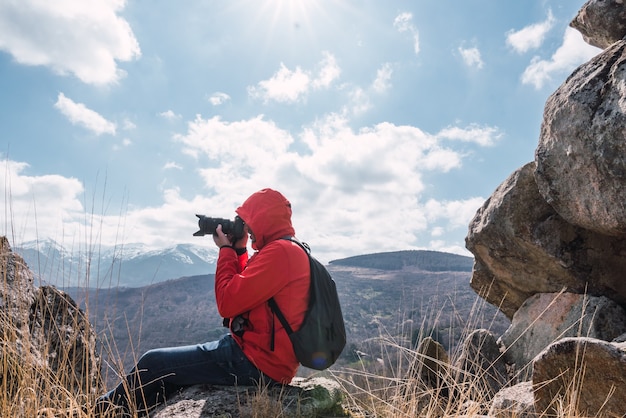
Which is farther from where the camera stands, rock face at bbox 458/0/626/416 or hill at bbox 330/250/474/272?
hill at bbox 330/250/474/272

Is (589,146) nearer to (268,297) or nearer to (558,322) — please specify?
(558,322)

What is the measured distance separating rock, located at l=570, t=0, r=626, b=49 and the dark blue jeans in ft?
19.1

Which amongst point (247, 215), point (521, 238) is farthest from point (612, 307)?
point (247, 215)

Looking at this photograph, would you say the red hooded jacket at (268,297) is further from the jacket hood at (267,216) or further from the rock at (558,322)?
the rock at (558,322)

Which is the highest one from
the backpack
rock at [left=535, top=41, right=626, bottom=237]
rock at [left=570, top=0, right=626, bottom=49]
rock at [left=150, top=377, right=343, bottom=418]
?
rock at [left=570, top=0, right=626, bottom=49]

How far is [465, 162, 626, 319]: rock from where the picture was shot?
5801 millimetres

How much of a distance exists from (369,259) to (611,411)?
16856 cm

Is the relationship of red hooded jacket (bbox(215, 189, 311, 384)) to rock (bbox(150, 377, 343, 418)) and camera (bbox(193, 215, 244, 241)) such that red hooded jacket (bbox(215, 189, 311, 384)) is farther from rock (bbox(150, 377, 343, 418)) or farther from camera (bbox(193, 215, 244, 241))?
camera (bbox(193, 215, 244, 241))

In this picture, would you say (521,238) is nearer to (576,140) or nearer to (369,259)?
(576,140)

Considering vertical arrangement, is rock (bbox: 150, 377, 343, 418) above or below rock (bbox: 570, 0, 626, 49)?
below

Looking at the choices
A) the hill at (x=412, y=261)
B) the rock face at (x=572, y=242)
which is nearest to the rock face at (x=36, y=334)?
the rock face at (x=572, y=242)

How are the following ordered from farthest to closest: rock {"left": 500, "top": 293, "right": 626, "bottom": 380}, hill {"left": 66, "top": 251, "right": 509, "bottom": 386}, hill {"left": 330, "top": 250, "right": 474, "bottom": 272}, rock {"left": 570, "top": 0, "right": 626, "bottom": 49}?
hill {"left": 330, "top": 250, "right": 474, "bottom": 272} < hill {"left": 66, "top": 251, "right": 509, "bottom": 386} < rock {"left": 570, "top": 0, "right": 626, "bottom": 49} < rock {"left": 500, "top": 293, "right": 626, "bottom": 380}

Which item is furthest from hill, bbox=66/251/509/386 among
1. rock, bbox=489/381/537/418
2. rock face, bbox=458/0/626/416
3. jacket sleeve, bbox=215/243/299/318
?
jacket sleeve, bbox=215/243/299/318

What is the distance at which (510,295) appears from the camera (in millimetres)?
7305
